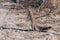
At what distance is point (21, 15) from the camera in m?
3.82

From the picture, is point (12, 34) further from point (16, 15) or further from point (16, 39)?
point (16, 15)

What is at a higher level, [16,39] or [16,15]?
[16,15]

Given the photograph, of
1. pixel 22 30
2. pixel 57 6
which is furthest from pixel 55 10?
pixel 22 30

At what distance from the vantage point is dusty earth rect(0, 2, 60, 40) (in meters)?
2.88

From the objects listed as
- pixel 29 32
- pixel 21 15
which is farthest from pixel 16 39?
pixel 21 15

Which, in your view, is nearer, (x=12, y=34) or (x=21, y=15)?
(x=12, y=34)

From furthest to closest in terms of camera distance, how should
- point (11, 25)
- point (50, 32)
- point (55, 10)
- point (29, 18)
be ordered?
point (55, 10) < point (29, 18) < point (11, 25) < point (50, 32)

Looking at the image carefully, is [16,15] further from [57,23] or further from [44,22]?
[57,23]

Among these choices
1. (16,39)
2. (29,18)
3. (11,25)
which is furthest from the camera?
(29,18)

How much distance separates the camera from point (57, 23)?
11.1 feet

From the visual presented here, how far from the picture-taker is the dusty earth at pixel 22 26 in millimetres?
2883

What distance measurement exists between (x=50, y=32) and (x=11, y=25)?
78 cm

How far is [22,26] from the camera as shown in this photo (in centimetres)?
327

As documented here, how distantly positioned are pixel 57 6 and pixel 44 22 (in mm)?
746
